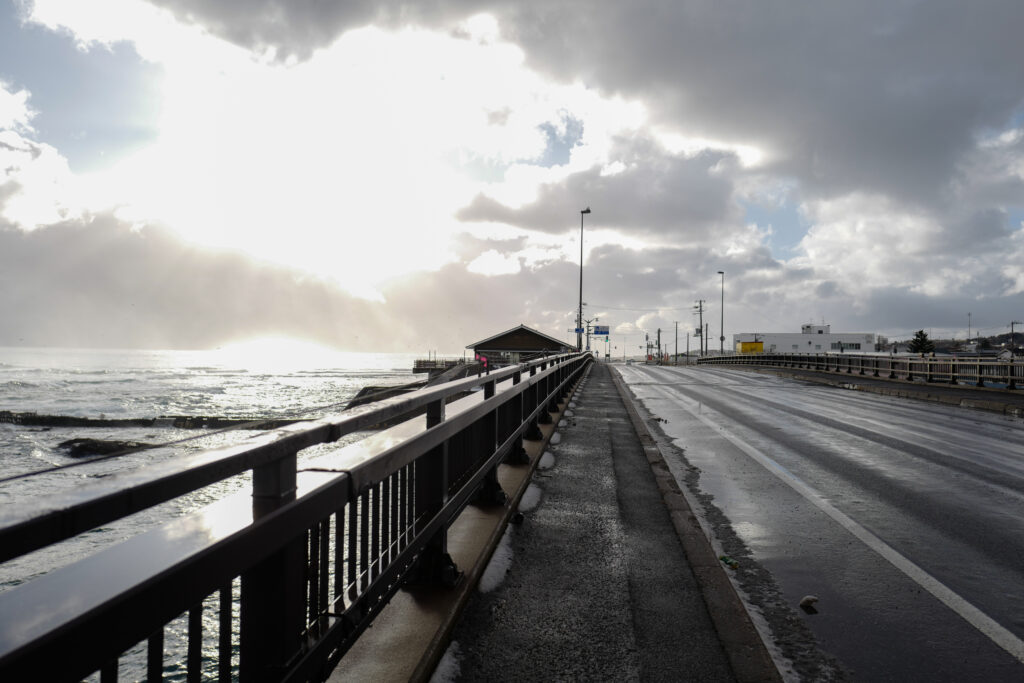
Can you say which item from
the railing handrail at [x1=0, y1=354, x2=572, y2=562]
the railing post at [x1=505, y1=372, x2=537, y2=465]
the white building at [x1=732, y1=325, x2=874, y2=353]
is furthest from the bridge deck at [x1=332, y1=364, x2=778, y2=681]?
the white building at [x1=732, y1=325, x2=874, y2=353]

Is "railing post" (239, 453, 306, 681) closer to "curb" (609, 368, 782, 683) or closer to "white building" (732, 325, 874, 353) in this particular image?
"curb" (609, 368, 782, 683)

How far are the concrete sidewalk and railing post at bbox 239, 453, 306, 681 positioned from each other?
118 centimetres

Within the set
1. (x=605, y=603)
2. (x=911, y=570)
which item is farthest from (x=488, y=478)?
(x=911, y=570)

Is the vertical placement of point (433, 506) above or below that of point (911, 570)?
above

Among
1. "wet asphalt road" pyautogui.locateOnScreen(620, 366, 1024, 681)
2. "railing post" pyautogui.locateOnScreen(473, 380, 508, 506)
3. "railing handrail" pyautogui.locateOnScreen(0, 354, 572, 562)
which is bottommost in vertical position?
"wet asphalt road" pyautogui.locateOnScreen(620, 366, 1024, 681)

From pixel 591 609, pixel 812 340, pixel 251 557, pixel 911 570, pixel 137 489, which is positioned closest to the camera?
pixel 137 489

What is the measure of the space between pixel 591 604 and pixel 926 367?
29077mm

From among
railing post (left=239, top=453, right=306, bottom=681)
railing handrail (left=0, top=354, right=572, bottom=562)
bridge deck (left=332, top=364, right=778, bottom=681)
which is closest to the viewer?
railing handrail (left=0, top=354, right=572, bottom=562)

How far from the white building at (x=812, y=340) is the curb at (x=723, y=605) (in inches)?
5839

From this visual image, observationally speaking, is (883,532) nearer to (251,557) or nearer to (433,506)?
(433,506)

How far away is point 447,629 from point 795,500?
4944 mm

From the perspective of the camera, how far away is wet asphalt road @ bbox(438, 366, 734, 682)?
10.5 ft

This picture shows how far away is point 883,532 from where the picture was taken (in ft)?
18.6

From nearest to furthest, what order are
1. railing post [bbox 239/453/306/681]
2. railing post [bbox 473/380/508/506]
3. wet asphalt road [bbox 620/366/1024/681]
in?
1. railing post [bbox 239/453/306/681]
2. wet asphalt road [bbox 620/366/1024/681]
3. railing post [bbox 473/380/508/506]
